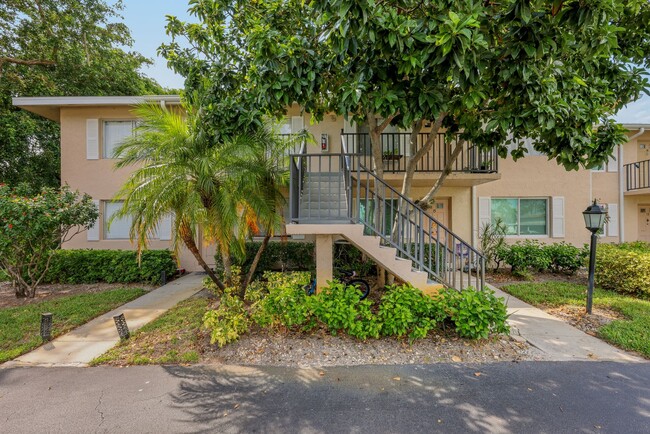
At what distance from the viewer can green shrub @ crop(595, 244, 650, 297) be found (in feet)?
21.3

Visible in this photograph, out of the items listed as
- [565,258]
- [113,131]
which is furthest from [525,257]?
[113,131]

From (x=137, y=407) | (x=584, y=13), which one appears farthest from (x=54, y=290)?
(x=584, y=13)

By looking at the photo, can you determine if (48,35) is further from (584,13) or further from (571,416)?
(571,416)

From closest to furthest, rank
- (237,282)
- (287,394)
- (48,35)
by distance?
(287,394) < (237,282) < (48,35)

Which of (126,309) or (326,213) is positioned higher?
(326,213)

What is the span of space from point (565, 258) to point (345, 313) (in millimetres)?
8593

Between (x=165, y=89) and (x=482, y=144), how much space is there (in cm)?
1831

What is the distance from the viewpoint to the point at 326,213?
5.61 m

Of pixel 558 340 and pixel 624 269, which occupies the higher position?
pixel 624 269

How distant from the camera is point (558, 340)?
4.63 metres

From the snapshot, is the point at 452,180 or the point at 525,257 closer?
the point at 452,180

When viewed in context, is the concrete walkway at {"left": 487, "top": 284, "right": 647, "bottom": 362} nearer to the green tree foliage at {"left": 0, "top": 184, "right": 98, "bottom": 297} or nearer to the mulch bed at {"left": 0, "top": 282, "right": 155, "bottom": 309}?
the mulch bed at {"left": 0, "top": 282, "right": 155, "bottom": 309}

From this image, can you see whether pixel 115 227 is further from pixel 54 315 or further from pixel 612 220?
pixel 612 220

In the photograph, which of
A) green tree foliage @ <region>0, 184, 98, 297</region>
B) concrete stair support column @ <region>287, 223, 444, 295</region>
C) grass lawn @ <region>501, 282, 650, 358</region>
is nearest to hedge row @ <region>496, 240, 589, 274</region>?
grass lawn @ <region>501, 282, 650, 358</region>
